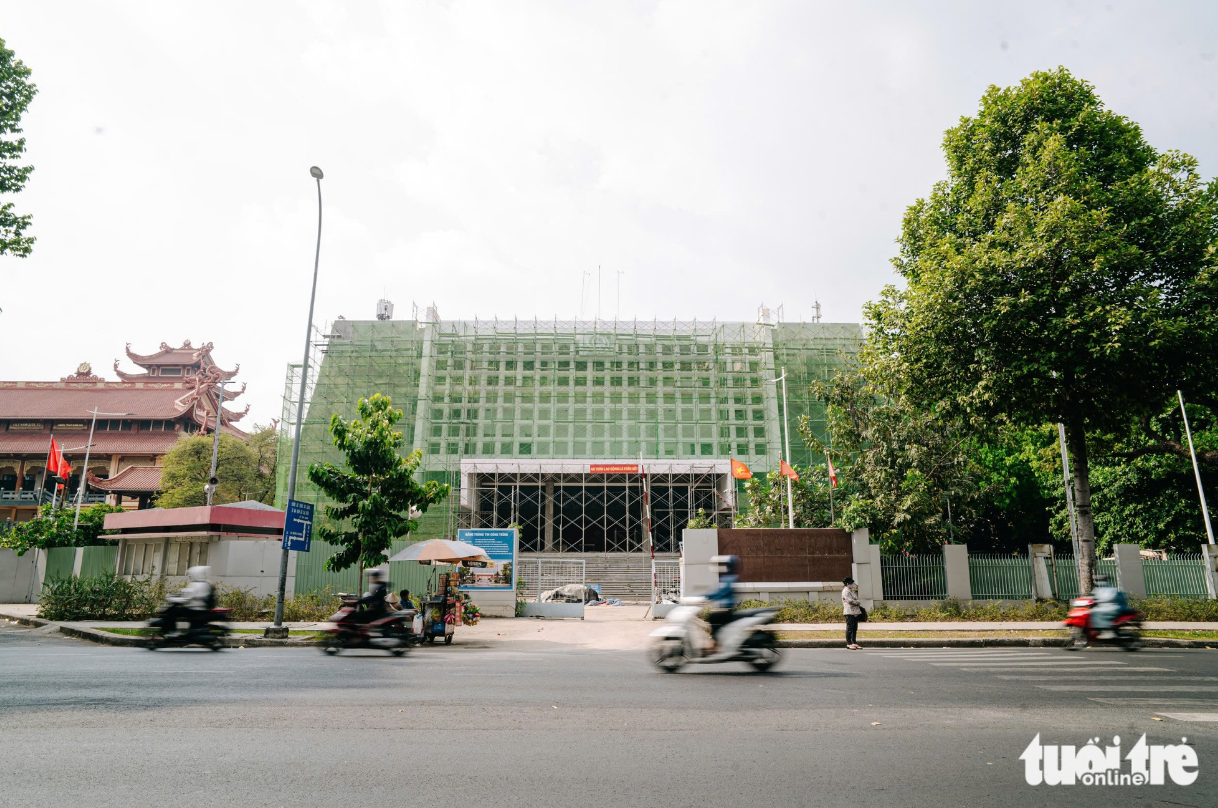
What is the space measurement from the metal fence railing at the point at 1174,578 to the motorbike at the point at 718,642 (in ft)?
63.4

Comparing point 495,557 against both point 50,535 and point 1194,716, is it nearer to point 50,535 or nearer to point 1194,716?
point 1194,716

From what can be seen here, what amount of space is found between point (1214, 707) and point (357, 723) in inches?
326

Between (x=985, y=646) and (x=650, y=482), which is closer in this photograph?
(x=985, y=646)

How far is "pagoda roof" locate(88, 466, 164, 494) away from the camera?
45406 millimetres

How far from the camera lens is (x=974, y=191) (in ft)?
63.4

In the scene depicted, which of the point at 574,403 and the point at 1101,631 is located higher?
the point at 574,403

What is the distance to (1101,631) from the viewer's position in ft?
44.3

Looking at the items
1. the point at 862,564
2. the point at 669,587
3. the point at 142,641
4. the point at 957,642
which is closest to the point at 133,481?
the point at 669,587

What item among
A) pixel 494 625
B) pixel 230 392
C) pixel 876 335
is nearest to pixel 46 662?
pixel 494 625

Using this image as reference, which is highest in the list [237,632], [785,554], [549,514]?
[549,514]

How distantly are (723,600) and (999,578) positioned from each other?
16083 mm

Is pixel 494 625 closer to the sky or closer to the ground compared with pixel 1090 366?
closer to the ground

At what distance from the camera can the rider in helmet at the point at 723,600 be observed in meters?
10.2

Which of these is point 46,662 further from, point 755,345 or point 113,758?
point 755,345
